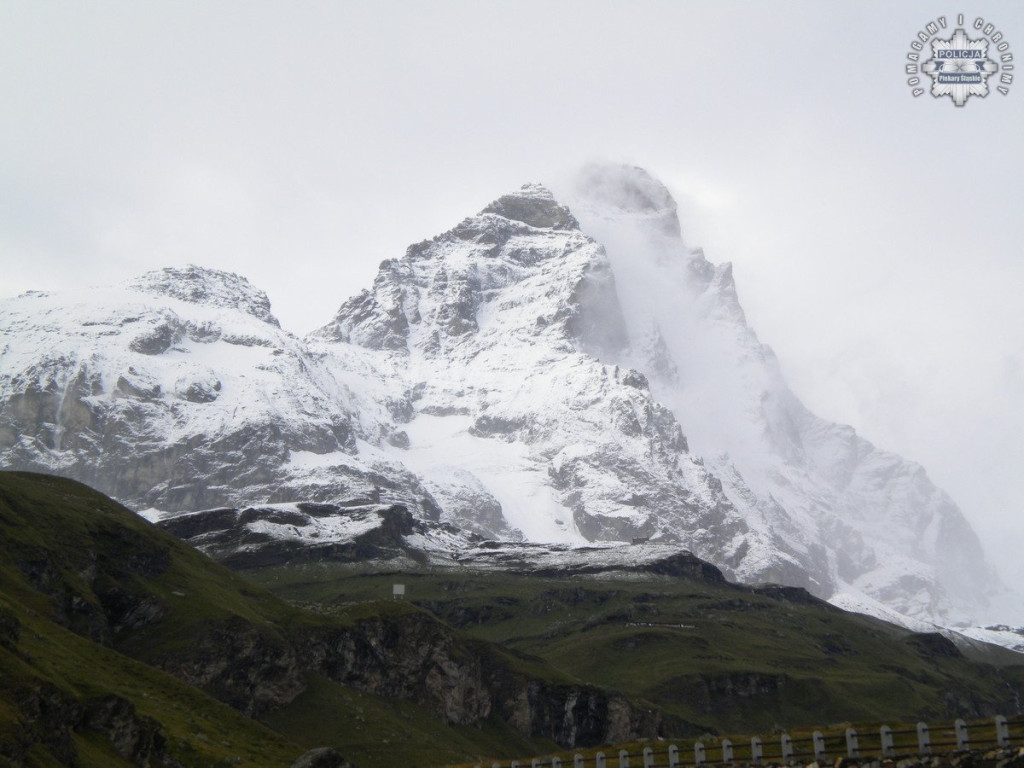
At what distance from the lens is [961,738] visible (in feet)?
170

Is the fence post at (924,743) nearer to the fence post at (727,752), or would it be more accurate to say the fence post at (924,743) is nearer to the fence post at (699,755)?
the fence post at (727,752)

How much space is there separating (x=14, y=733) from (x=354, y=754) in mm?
116776

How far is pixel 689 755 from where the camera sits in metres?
68.2

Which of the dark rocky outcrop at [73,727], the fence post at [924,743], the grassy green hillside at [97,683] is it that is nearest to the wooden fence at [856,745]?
the fence post at [924,743]

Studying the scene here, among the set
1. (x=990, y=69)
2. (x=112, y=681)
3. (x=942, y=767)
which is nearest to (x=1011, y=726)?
(x=942, y=767)

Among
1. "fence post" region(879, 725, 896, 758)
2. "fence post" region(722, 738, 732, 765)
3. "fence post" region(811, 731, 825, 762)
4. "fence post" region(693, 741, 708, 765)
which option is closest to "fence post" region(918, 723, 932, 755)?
"fence post" region(879, 725, 896, 758)

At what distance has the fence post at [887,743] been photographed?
2082 inches

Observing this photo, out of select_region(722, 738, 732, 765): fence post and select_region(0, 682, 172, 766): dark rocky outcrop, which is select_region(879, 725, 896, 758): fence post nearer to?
select_region(722, 738, 732, 765): fence post

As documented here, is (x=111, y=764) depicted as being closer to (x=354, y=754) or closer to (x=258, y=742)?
(x=258, y=742)

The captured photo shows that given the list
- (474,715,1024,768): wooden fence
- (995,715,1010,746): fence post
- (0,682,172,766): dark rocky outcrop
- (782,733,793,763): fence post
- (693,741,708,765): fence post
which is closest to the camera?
(995,715,1010,746): fence post

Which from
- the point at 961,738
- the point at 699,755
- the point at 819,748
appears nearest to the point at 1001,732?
the point at 961,738

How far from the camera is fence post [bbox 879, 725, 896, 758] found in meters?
52.9

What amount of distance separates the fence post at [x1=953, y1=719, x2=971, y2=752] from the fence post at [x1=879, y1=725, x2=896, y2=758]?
110 inches

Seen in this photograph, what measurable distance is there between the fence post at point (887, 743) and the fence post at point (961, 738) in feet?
9.14
